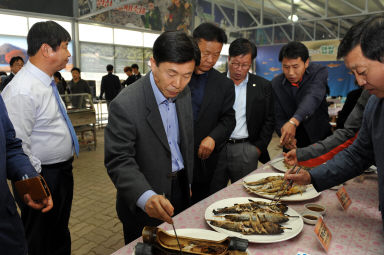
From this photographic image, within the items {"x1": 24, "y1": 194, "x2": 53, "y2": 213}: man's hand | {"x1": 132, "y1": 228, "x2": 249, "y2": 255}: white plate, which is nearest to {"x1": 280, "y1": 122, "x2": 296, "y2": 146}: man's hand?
{"x1": 132, "y1": 228, "x2": 249, "y2": 255}: white plate

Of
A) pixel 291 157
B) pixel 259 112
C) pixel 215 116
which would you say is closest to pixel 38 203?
pixel 215 116

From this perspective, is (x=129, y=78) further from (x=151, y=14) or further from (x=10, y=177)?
(x=10, y=177)

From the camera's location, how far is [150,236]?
0.95 meters

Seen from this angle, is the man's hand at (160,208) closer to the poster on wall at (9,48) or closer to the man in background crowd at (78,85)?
the man in background crowd at (78,85)

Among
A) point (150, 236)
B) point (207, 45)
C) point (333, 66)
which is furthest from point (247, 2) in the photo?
point (150, 236)

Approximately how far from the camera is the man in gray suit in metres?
1.29

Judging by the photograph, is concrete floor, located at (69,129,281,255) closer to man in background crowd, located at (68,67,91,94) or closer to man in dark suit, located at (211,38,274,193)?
man in dark suit, located at (211,38,274,193)

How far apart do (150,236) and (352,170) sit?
1093mm

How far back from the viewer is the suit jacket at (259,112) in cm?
246

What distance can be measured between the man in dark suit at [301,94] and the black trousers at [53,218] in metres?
1.71

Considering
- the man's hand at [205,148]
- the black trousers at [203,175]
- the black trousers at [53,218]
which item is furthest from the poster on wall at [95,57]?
the man's hand at [205,148]

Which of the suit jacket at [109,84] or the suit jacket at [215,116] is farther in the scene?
the suit jacket at [109,84]

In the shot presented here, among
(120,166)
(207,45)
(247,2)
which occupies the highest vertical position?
(247,2)

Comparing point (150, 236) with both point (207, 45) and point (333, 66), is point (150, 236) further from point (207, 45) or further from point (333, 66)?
point (333, 66)
